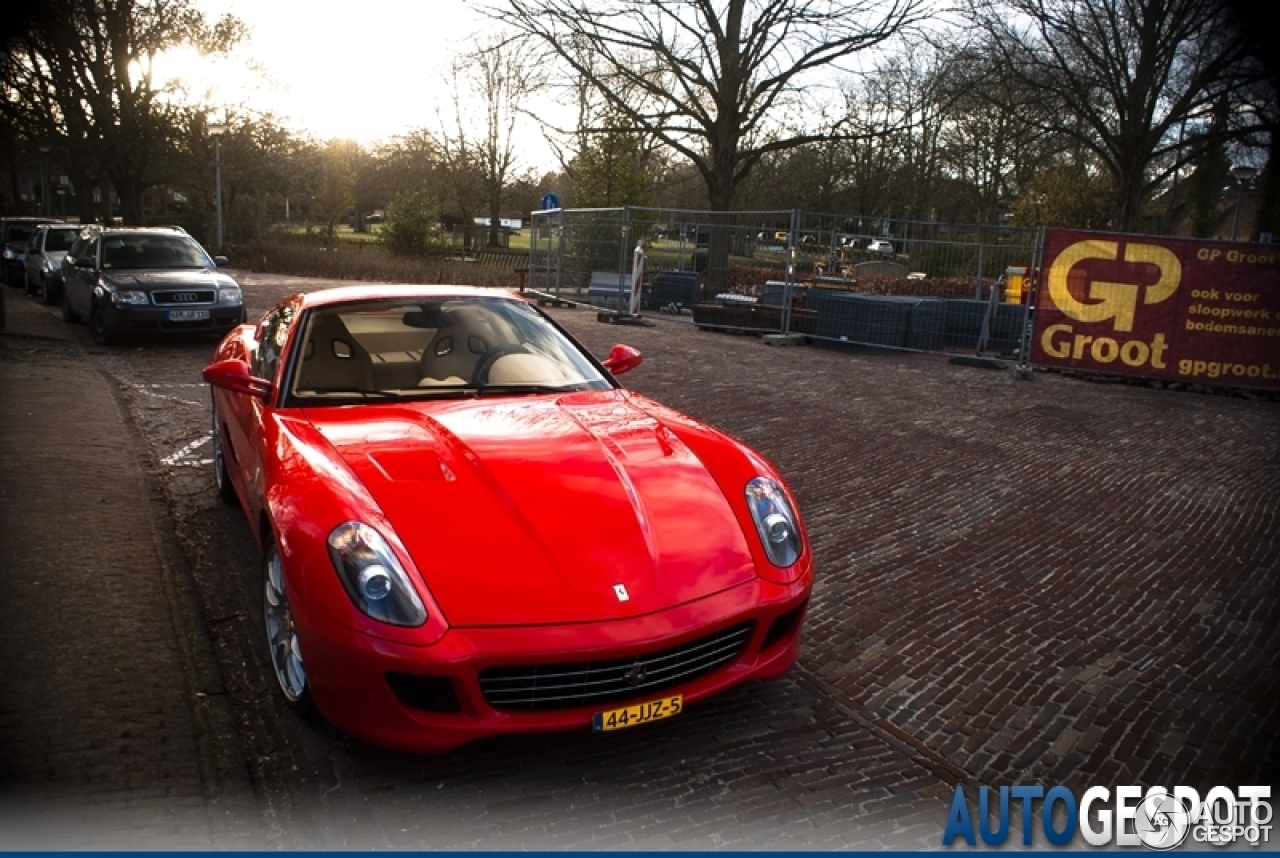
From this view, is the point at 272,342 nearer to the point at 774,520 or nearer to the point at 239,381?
the point at 239,381

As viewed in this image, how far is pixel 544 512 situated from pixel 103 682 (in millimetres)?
1872

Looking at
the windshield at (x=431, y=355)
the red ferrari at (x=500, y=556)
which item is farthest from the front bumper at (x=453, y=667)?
the windshield at (x=431, y=355)

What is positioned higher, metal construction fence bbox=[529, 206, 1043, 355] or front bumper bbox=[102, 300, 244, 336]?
metal construction fence bbox=[529, 206, 1043, 355]

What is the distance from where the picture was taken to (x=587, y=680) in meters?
2.98

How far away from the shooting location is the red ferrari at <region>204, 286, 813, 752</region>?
9.64 feet

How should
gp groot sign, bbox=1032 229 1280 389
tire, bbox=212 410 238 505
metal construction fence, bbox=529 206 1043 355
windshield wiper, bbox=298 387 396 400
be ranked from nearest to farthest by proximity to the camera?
windshield wiper, bbox=298 387 396 400 < tire, bbox=212 410 238 505 < gp groot sign, bbox=1032 229 1280 389 < metal construction fence, bbox=529 206 1043 355

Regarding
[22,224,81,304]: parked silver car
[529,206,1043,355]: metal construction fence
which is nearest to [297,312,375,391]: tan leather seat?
[529,206,1043,355]: metal construction fence

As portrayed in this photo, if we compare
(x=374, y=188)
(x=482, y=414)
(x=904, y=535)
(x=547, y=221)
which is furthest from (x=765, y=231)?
(x=374, y=188)

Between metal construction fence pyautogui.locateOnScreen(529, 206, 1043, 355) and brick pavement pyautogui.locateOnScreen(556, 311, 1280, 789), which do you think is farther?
metal construction fence pyautogui.locateOnScreen(529, 206, 1043, 355)

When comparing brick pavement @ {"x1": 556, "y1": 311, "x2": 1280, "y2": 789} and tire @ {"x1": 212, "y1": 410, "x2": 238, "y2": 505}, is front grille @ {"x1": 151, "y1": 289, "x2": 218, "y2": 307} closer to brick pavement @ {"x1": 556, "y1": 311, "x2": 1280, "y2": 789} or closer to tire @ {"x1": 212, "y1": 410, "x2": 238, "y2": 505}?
brick pavement @ {"x1": 556, "y1": 311, "x2": 1280, "y2": 789}

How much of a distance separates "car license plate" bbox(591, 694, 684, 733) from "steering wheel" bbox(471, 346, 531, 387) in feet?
6.40

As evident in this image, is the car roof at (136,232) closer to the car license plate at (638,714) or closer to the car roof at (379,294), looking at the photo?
the car roof at (379,294)

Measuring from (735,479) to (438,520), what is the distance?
46.3 inches

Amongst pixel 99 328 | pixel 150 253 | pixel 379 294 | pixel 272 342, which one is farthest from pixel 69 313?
pixel 379 294
